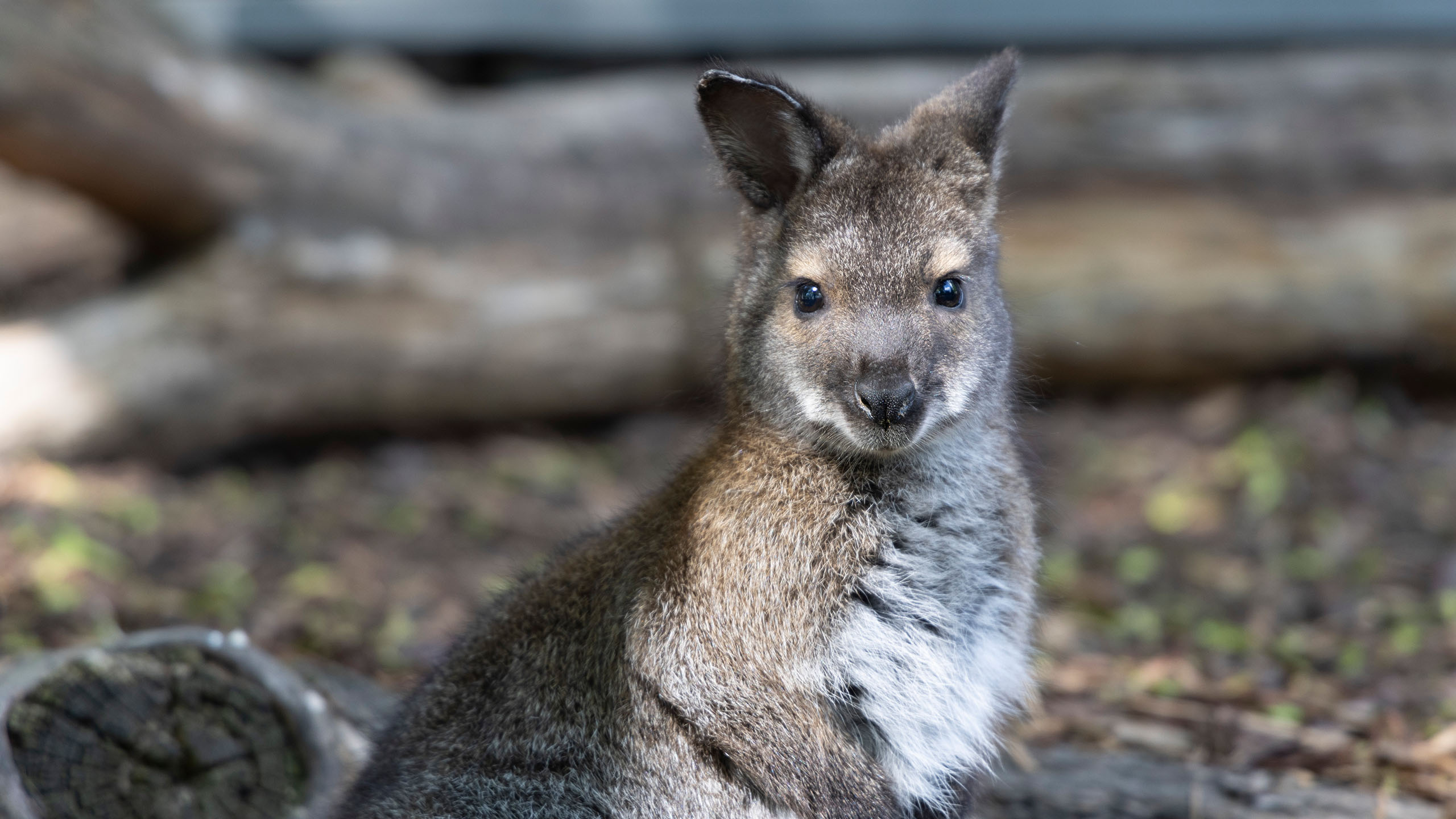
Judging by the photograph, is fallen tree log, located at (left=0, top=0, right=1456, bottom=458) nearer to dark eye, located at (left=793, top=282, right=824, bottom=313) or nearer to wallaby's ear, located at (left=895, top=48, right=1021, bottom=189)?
wallaby's ear, located at (left=895, top=48, right=1021, bottom=189)

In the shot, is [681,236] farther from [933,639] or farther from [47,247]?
[933,639]

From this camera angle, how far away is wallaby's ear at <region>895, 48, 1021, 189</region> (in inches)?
154

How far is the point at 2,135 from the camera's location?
23.0 ft

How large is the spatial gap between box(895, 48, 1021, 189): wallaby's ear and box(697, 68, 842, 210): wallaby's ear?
29cm

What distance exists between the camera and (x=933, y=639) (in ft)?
12.0

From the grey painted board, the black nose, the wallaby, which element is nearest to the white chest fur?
the wallaby

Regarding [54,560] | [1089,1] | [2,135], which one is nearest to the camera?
[54,560]

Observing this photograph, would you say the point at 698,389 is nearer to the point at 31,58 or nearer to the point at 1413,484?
the point at 31,58

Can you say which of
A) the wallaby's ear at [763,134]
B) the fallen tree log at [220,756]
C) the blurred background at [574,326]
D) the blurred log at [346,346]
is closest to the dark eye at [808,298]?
the wallaby's ear at [763,134]

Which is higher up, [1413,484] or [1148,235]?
[1148,235]

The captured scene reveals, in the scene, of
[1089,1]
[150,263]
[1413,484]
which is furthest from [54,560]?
[1089,1]

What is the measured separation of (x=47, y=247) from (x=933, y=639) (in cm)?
836

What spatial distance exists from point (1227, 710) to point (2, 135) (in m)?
6.65

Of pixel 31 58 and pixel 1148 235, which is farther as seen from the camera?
pixel 1148 235
